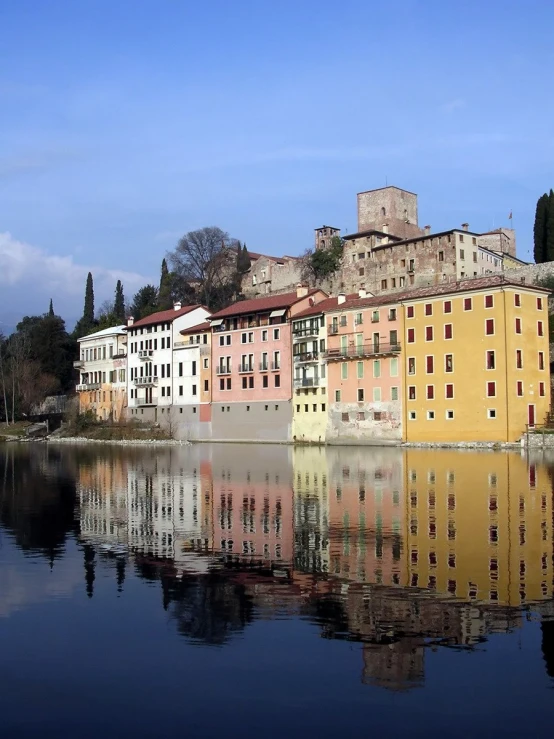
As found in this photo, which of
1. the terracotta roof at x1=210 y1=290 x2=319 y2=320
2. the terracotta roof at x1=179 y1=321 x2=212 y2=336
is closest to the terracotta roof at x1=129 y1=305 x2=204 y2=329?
the terracotta roof at x1=179 y1=321 x2=212 y2=336

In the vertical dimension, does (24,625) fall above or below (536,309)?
below

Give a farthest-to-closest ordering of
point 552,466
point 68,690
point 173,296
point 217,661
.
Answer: point 173,296, point 552,466, point 217,661, point 68,690

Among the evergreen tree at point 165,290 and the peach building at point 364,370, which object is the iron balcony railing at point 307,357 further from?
the evergreen tree at point 165,290

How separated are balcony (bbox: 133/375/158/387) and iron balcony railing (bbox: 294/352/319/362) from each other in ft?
72.5

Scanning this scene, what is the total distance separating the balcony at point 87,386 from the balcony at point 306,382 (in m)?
36.4

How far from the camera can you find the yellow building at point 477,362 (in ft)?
187

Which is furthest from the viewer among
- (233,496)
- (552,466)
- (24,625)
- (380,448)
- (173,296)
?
(173,296)

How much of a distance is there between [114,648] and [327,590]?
4.04 m

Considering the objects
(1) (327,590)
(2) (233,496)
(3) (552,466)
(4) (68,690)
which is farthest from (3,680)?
(3) (552,466)

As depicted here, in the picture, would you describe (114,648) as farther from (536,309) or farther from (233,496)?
(536,309)

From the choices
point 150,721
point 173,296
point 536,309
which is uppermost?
point 173,296

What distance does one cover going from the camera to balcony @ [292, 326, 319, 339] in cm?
7312

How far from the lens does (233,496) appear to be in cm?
2808

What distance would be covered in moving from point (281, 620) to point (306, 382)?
61.3 meters
